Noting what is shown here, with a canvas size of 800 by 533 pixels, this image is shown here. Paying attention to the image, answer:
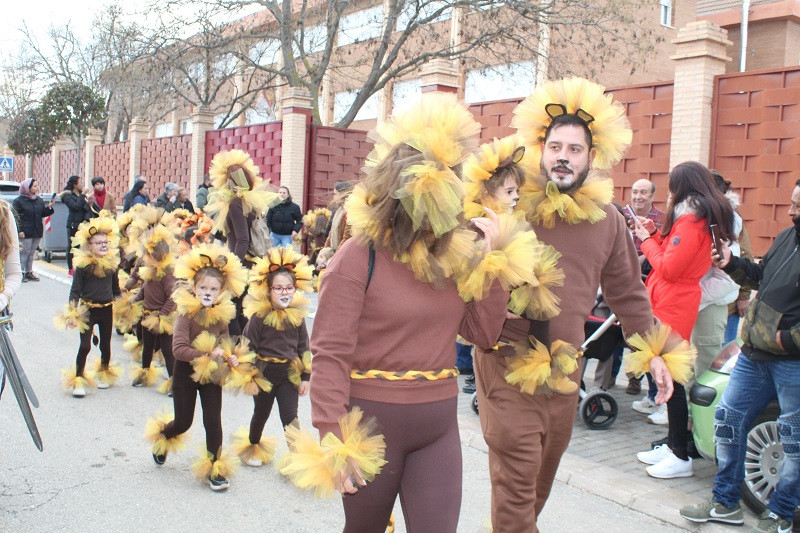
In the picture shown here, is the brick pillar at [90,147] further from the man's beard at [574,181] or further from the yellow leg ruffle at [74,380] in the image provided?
the man's beard at [574,181]

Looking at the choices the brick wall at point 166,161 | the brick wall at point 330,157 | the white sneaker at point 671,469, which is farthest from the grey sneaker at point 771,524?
the brick wall at point 166,161

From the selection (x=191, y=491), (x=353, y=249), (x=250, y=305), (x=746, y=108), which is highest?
(x=746, y=108)

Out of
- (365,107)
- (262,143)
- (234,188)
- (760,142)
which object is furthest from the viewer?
(365,107)

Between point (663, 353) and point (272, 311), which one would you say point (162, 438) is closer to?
point (272, 311)

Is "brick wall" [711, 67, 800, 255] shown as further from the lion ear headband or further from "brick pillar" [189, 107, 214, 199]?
"brick pillar" [189, 107, 214, 199]

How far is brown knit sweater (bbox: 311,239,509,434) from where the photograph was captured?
273cm

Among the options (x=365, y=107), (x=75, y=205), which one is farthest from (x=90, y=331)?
(x=365, y=107)

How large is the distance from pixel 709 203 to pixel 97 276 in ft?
18.0

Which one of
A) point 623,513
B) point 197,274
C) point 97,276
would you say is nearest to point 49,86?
point 97,276

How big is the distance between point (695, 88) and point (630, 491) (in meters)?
7.62

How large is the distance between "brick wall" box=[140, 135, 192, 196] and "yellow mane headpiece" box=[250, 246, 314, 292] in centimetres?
2056

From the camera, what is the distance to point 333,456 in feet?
8.42

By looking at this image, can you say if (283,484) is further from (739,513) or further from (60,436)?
(739,513)

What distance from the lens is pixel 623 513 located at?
4.80 m
